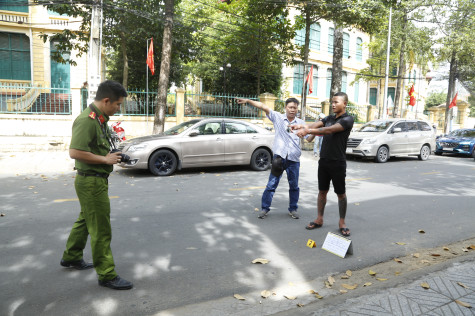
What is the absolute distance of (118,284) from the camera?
3330 mm

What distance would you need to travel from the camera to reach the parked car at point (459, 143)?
1659 cm

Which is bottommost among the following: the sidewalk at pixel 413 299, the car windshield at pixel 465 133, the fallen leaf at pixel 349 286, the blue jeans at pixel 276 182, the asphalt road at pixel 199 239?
the asphalt road at pixel 199 239

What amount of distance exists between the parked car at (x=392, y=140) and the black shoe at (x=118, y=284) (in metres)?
11.8

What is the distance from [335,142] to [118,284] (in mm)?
3201

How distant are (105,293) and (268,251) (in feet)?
6.47

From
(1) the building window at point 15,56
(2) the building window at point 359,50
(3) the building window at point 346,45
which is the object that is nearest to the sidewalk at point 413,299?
(1) the building window at point 15,56

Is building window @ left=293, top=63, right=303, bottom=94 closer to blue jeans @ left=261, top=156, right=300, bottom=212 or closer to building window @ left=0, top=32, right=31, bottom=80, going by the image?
building window @ left=0, top=32, right=31, bottom=80

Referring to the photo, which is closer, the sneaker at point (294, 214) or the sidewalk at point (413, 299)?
the sidewalk at point (413, 299)

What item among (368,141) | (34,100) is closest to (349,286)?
(368,141)

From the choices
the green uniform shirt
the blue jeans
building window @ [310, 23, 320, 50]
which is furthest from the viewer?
building window @ [310, 23, 320, 50]

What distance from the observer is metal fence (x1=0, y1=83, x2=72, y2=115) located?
549 inches

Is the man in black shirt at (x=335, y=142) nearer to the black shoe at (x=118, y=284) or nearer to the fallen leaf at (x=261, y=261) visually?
the fallen leaf at (x=261, y=261)

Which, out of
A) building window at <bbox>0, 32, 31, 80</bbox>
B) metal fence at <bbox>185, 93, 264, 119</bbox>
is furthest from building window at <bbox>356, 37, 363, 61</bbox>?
building window at <bbox>0, 32, 31, 80</bbox>

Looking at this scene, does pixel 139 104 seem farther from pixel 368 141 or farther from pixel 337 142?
pixel 337 142
